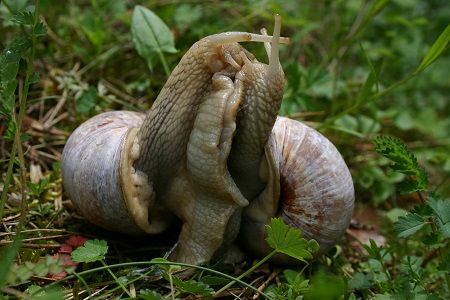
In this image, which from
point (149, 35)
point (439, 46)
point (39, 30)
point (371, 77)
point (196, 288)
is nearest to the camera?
point (196, 288)

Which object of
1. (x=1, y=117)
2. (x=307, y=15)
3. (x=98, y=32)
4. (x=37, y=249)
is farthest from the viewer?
(x=307, y=15)

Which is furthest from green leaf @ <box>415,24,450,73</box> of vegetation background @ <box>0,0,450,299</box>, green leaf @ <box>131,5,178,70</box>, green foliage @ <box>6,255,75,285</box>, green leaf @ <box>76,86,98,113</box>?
green foliage @ <box>6,255,75,285</box>

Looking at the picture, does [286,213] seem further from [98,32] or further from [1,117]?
[98,32]

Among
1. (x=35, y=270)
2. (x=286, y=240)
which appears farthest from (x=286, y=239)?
(x=35, y=270)

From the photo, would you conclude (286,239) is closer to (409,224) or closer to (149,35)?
(409,224)

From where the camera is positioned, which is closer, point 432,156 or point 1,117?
point 1,117

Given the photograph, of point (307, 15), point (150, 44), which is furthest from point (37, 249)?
point (307, 15)

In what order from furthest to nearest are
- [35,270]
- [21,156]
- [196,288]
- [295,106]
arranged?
[295,106] → [21,156] → [196,288] → [35,270]
